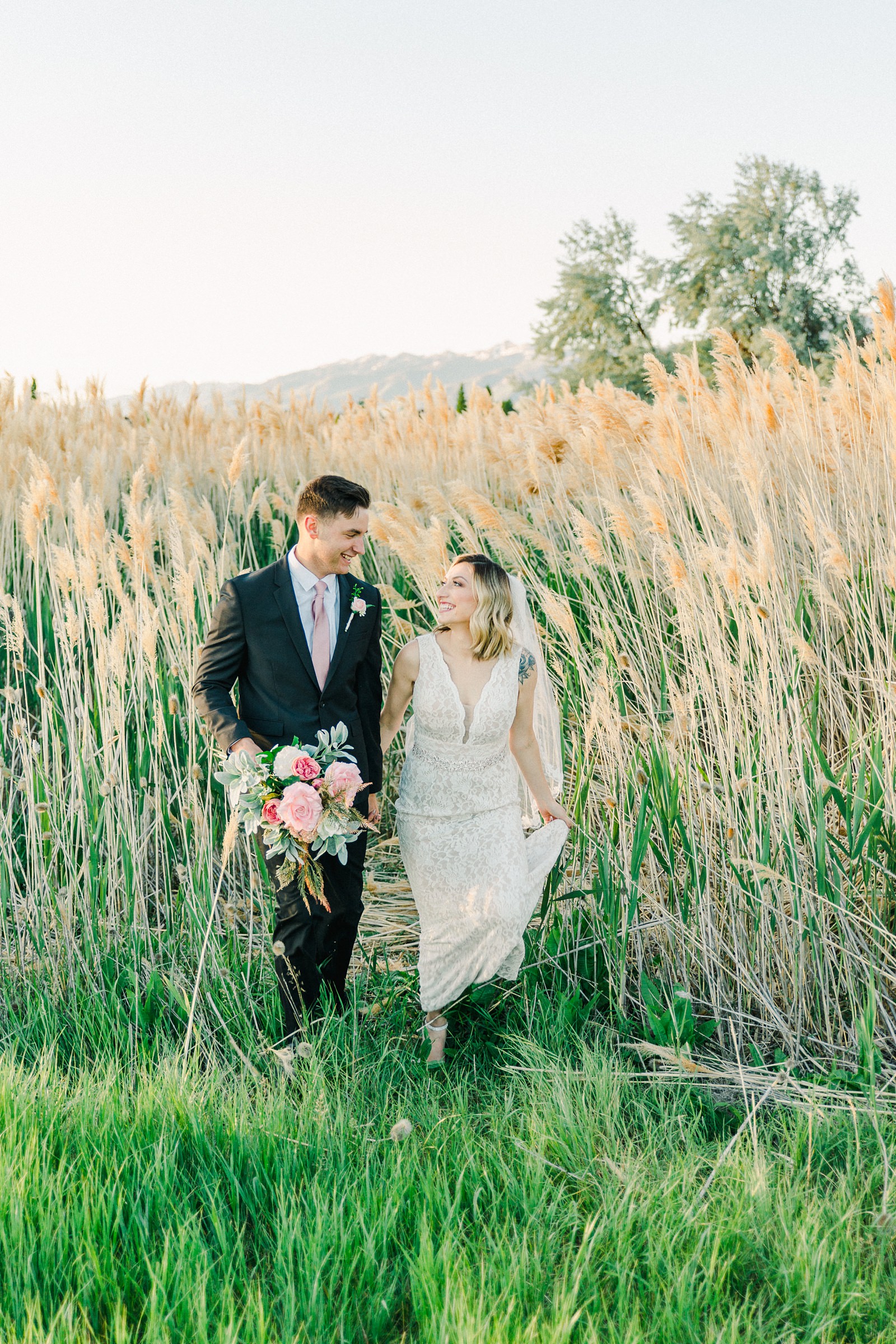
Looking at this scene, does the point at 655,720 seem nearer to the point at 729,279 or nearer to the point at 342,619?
the point at 342,619

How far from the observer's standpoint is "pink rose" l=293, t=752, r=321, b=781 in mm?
2373

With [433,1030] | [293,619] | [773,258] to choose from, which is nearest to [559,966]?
[433,1030]

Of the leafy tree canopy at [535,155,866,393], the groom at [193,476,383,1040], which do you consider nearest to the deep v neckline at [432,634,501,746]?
the groom at [193,476,383,1040]

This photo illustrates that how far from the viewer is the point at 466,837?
2.82m

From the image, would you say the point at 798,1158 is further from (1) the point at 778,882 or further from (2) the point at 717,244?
(2) the point at 717,244

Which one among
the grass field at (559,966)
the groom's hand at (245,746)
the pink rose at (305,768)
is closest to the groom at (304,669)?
the groom's hand at (245,746)

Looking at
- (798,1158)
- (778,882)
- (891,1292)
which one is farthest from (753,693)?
(891,1292)

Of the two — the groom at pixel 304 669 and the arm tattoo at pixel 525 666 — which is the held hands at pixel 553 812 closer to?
the arm tattoo at pixel 525 666

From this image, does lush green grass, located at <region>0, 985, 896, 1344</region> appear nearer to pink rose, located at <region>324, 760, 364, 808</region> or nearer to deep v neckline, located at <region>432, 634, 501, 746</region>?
pink rose, located at <region>324, 760, 364, 808</region>

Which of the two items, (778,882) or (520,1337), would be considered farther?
(778,882)

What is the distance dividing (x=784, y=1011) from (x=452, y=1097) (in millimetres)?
1049

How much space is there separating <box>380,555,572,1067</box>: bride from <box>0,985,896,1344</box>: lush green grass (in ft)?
1.28

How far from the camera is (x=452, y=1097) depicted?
Answer: 8.13 ft

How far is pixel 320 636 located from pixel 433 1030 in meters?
1.24
